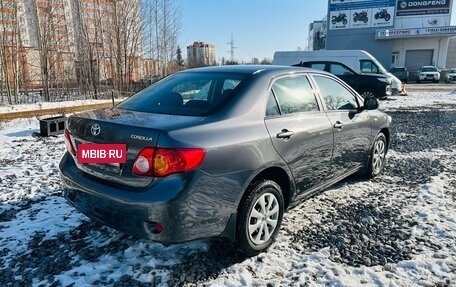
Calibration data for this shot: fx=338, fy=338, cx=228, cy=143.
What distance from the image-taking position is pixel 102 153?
8.14ft

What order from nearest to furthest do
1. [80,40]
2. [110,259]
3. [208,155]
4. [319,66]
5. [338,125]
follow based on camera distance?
[208,155]
[110,259]
[338,125]
[319,66]
[80,40]

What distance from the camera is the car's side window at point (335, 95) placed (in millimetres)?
3775

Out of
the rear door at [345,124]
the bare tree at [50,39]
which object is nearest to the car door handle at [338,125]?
the rear door at [345,124]

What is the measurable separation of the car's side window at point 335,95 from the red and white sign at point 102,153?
7.59 feet

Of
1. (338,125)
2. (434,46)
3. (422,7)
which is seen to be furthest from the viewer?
(434,46)

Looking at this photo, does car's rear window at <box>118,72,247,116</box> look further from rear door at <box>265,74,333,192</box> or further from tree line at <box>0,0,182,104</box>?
tree line at <box>0,0,182,104</box>

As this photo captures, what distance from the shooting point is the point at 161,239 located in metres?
2.32

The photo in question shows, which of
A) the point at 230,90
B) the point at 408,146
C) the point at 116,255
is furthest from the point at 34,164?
the point at 408,146

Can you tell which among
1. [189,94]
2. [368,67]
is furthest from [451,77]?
[189,94]

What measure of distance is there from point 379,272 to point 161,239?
1729 millimetres

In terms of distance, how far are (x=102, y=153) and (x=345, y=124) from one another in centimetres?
271

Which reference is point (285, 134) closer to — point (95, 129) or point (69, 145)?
point (95, 129)

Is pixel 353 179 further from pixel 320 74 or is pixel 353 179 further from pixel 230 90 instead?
pixel 230 90

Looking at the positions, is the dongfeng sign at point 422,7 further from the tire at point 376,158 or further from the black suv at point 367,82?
the tire at point 376,158
